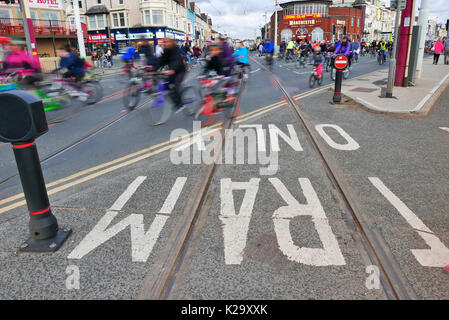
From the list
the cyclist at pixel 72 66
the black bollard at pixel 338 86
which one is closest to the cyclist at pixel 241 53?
the black bollard at pixel 338 86

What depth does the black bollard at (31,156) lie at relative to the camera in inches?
122

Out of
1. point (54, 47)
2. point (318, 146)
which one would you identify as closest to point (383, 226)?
point (318, 146)

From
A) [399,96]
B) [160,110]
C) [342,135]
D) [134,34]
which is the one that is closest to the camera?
[342,135]

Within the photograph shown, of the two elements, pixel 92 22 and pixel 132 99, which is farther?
pixel 92 22

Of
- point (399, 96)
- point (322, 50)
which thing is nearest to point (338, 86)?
point (399, 96)

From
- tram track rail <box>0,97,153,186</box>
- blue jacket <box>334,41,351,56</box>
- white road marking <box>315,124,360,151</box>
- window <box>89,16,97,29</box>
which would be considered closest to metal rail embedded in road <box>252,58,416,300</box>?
white road marking <box>315,124,360,151</box>

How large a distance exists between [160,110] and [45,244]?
22.3 ft

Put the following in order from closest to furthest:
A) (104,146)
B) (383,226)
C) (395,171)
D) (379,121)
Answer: (383,226) < (395,171) < (104,146) < (379,121)

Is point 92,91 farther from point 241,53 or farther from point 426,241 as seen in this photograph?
point 426,241

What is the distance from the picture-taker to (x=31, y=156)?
3328 millimetres

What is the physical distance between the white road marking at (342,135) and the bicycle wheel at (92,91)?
760cm

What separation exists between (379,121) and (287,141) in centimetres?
318
